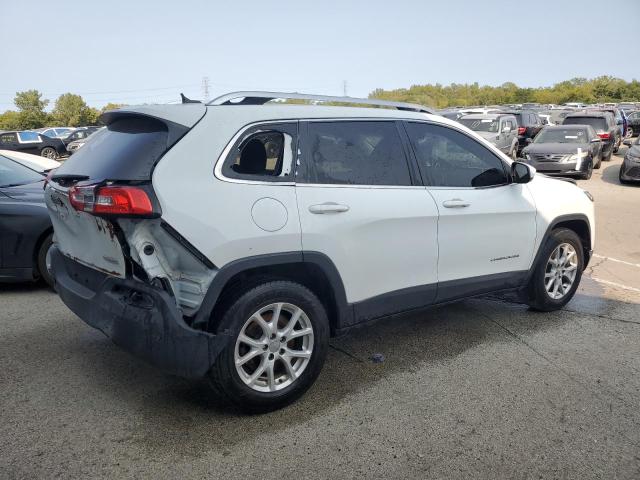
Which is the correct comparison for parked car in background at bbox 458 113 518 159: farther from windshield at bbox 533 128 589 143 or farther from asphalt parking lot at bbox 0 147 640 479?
asphalt parking lot at bbox 0 147 640 479

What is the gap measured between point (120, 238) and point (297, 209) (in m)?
0.98

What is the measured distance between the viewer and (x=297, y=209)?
3186mm

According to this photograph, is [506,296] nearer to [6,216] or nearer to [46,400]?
[46,400]

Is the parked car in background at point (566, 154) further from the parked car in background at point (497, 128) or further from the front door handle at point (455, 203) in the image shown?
the front door handle at point (455, 203)

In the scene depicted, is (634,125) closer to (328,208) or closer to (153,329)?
(328,208)

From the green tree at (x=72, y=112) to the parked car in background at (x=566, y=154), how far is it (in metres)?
56.0

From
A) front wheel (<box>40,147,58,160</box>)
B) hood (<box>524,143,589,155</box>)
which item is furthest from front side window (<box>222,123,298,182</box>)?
front wheel (<box>40,147,58,160</box>)

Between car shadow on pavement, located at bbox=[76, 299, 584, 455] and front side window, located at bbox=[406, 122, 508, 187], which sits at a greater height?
front side window, located at bbox=[406, 122, 508, 187]

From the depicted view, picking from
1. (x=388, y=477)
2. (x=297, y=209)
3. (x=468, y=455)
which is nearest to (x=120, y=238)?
(x=297, y=209)

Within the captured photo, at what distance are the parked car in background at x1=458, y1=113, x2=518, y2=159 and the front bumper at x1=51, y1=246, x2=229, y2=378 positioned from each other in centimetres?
1467

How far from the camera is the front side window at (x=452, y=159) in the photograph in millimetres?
3926

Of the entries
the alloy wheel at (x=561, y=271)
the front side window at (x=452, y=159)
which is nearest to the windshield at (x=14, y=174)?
the front side window at (x=452, y=159)

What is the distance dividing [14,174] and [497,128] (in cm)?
1398

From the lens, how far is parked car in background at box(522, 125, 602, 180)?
47.1ft
